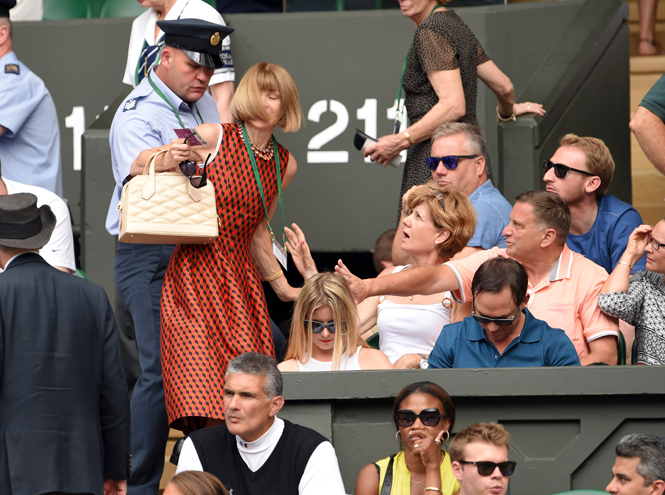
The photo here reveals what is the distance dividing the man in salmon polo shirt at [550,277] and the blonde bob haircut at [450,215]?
0.51ft

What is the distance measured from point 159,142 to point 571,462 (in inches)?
87.6

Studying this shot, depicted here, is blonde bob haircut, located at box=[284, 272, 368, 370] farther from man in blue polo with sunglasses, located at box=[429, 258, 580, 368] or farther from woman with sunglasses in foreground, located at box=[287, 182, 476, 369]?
man in blue polo with sunglasses, located at box=[429, 258, 580, 368]

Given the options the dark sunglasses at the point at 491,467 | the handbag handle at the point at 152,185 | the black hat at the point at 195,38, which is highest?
the black hat at the point at 195,38

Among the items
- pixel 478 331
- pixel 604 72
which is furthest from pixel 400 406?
pixel 604 72

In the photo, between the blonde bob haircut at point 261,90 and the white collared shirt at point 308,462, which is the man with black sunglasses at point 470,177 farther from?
the white collared shirt at point 308,462

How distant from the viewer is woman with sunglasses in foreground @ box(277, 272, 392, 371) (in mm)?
4684

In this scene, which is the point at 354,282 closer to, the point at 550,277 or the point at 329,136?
the point at 550,277

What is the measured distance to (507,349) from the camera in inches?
175

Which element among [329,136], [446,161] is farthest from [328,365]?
[329,136]

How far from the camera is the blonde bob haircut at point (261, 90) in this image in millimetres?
4539

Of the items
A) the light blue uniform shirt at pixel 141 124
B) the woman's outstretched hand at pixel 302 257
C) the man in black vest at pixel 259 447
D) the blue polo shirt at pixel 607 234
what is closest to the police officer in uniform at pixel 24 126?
the light blue uniform shirt at pixel 141 124

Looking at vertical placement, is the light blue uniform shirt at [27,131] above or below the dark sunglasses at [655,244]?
above

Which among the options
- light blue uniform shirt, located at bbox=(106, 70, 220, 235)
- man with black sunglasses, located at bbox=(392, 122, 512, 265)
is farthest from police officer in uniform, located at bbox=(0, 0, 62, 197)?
man with black sunglasses, located at bbox=(392, 122, 512, 265)

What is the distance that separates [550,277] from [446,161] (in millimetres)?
934
